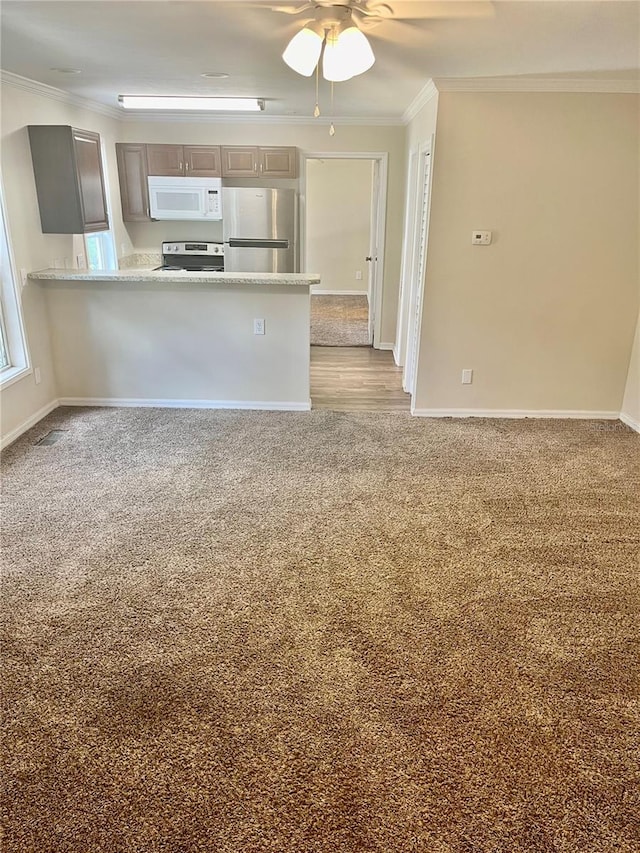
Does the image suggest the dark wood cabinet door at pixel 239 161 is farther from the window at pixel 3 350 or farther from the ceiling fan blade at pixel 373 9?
the ceiling fan blade at pixel 373 9

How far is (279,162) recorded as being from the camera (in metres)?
5.87

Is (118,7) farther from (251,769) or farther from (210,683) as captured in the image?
(251,769)

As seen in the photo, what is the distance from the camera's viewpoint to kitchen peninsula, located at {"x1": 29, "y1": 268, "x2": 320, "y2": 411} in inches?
172

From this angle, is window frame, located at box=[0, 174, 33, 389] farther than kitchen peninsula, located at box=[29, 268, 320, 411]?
No

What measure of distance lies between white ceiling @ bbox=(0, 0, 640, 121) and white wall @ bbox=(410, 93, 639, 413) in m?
0.34

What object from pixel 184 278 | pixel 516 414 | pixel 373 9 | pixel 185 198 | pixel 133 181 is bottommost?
pixel 516 414

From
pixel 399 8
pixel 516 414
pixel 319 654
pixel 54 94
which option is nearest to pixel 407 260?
pixel 516 414

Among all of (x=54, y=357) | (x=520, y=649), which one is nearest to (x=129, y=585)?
(x=520, y=649)

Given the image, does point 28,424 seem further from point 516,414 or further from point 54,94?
point 516,414

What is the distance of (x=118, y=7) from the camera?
2.33m

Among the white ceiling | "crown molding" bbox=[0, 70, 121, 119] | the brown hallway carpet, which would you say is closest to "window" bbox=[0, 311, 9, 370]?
the brown hallway carpet

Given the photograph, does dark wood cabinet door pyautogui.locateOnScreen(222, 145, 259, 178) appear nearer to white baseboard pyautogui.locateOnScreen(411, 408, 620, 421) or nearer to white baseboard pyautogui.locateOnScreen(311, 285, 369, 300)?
white baseboard pyautogui.locateOnScreen(411, 408, 620, 421)

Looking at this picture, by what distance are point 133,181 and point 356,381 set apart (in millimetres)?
3095

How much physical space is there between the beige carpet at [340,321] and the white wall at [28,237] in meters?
3.11
